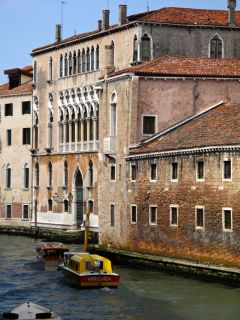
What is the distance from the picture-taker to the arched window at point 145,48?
Result: 144 feet

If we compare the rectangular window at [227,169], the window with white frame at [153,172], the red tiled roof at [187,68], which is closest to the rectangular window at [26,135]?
the red tiled roof at [187,68]

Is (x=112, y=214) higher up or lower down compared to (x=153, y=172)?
lower down

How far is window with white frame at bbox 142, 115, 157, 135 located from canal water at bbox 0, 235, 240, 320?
521 cm

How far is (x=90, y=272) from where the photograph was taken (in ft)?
98.7

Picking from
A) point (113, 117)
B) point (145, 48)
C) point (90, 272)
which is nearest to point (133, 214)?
point (113, 117)

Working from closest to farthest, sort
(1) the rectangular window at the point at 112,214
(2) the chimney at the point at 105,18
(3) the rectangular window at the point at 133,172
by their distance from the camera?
(3) the rectangular window at the point at 133,172 → (1) the rectangular window at the point at 112,214 → (2) the chimney at the point at 105,18

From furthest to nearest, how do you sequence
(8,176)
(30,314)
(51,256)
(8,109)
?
(8,176) < (8,109) < (51,256) < (30,314)

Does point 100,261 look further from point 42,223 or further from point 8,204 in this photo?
point 8,204

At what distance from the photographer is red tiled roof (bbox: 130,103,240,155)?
103ft

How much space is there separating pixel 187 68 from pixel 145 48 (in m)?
6.26

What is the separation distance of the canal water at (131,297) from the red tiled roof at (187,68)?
6866 mm

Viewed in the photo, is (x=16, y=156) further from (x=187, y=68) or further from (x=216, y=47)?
(x=187, y=68)

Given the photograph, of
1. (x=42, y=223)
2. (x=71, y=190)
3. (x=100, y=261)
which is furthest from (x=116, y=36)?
(x=100, y=261)

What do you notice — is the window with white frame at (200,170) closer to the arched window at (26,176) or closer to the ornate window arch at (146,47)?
the ornate window arch at (146,47)
